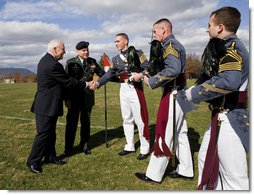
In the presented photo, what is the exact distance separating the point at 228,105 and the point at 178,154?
70.5 inches

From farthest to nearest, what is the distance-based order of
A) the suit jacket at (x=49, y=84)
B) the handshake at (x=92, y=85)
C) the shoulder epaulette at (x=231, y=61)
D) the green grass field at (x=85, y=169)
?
the handshake at (x=92, y=85)
the suit jacket at (x=49, y=84)
the green grass field at (x=85, y=169)
the shoulder epaulette at (x=231, y=61)

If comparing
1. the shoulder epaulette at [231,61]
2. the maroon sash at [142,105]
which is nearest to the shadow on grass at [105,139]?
the maroon sash at [142,105]

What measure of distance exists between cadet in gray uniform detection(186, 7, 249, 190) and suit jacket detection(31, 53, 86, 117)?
241 centimetres

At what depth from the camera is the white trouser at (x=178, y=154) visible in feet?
15.0

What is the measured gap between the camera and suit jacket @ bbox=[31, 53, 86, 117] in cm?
502

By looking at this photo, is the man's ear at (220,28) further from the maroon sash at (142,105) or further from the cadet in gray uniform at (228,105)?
the maroon sash at (142,105)

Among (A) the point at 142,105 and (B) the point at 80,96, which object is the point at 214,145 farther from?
(B) the point at 80,96

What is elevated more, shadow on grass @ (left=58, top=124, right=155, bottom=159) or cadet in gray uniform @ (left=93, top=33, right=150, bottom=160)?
cadet in gray uniform @ (left=93, top=33, right=150, bottom=160)

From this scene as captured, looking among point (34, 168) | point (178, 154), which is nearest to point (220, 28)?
point (178, 154)

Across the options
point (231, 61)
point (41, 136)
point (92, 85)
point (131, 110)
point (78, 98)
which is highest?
point (231, 61)

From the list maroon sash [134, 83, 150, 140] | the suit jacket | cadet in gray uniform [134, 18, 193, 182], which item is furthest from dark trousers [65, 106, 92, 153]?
cadet in gray uniform [134, 18, 193, 182]

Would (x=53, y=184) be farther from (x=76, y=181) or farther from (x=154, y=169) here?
(x=154, y=169)

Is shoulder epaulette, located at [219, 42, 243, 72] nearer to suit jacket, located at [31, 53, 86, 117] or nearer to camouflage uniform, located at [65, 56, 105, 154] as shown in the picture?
suit jacket, located at [31, 53, 86, 117]

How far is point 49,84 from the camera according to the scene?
16.7 ft
